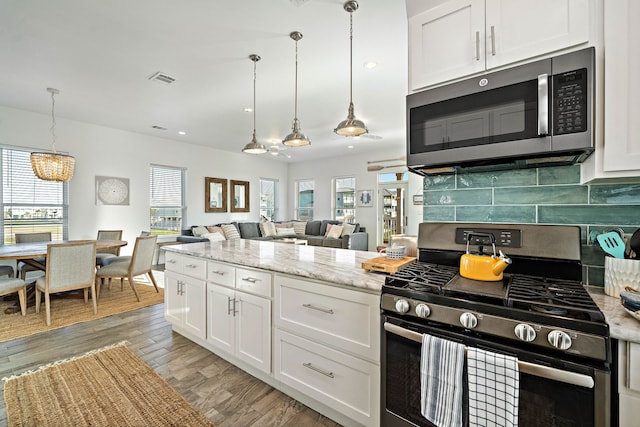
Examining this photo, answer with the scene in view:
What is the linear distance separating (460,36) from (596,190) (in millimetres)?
1014

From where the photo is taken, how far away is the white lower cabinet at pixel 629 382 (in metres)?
0.85

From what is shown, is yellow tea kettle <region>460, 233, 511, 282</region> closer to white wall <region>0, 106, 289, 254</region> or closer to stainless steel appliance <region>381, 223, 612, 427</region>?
stainless steel appliance <region>381, 223, 612, 427</region>

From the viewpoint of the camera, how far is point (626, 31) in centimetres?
107

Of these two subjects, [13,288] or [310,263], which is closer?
[310,263]

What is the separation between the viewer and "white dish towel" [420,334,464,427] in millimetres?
1014

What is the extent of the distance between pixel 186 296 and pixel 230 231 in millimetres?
4637

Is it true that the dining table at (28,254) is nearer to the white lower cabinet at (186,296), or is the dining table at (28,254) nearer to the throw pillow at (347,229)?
the white lower cabinet at (186,296)

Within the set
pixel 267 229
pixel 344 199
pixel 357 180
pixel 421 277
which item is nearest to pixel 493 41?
pixel 421 277

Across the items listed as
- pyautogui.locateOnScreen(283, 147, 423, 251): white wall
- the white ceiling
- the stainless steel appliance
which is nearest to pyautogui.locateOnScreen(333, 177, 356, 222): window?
pyautogui.locateOnScreen(283, 147, 423, 251): white wall

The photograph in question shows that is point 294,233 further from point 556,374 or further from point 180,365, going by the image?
point 556,374

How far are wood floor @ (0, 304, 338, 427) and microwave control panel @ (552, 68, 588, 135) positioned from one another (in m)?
1.91

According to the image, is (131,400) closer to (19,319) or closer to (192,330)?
(192,330)

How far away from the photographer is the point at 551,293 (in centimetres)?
109

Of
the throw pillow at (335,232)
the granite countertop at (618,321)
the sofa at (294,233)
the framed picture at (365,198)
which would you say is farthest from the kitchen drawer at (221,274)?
the framed picture at (365,198)
